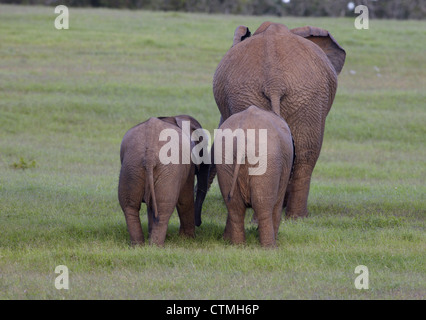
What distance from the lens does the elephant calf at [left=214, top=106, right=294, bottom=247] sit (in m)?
8.05

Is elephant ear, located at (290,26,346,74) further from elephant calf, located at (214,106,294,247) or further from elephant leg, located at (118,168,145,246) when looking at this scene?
elephant leg, located at (118,168,145,246)

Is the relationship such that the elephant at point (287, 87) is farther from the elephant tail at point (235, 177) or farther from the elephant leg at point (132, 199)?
the elephant tail at point (235, 177)

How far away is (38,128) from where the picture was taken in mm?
18062

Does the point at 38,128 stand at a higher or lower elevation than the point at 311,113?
lower

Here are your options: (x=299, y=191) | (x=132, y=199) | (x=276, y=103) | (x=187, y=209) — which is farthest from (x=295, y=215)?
(x=132, y=199)

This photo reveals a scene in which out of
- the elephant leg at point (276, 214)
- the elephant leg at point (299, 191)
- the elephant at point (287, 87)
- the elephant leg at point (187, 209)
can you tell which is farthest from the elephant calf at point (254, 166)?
the elephant leg at point (299, 191)

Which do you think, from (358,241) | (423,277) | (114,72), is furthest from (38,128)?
(423,277)

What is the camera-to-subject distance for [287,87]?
9.45 meters

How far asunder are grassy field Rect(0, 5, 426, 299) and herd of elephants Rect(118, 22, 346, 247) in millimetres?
369

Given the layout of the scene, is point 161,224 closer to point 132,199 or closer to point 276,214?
point 132,199

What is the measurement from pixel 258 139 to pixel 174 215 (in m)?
2.91

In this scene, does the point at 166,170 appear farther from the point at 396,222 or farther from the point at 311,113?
the point at 396,222

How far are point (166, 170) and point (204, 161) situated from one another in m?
1.07

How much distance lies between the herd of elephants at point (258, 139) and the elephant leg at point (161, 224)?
1 centimetres
